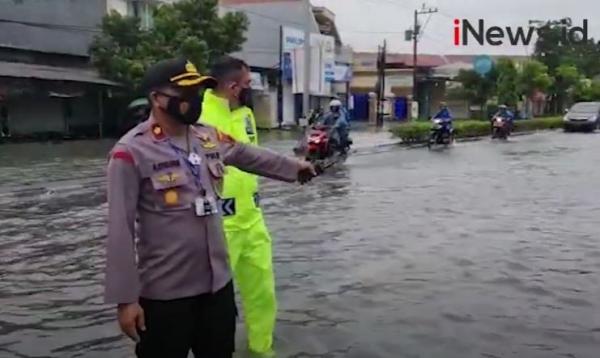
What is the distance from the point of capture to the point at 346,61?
54281 mm

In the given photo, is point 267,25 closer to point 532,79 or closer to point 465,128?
point 465,128

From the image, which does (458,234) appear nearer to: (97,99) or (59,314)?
(59,314)

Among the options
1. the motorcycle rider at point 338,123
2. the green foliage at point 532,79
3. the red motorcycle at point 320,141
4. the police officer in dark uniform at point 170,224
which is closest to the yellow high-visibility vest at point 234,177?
the police officer in dark uniform at point 170,224

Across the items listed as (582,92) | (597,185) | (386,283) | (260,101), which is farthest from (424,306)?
(582,92)

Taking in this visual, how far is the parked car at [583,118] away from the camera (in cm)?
4084

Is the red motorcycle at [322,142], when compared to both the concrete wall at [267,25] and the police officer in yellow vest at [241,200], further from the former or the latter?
the concrete wall at [267,25]

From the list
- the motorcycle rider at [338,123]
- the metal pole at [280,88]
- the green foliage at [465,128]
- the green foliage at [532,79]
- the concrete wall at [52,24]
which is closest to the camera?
the motorcycle rider at [338,123]

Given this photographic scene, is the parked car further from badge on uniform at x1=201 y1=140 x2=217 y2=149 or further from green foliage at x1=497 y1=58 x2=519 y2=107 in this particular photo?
badge on uniform at x1=201 y1=140 x2=217 y2=149

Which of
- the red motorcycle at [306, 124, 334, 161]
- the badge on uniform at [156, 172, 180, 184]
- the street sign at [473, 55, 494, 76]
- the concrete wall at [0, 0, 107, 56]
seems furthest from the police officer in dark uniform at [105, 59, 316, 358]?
the street sign at [473, 55, 494, 76]

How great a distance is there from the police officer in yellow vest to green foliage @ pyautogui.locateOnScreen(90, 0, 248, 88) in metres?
25.9

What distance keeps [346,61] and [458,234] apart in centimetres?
4566

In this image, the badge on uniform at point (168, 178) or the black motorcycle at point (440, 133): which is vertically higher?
the badge on uniform at point (168, 178)

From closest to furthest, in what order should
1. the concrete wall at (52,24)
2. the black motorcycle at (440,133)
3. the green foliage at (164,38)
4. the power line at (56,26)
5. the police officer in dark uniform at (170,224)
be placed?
the police officer in dark uniform at (170,224) < the black motorcycle at (440,133) < the concrete wall at (52,24) < the power line at (56,26) < the green foliage at (164,38)

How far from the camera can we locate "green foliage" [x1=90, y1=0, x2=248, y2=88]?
102 ft
